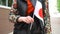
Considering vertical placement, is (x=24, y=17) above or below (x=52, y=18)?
above

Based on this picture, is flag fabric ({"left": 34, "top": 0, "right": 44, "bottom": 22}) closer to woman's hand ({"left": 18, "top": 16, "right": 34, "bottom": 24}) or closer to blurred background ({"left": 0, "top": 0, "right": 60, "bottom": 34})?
woman's hand ({"left": 18, "top": 16, "right": 34, "bottom": 24})

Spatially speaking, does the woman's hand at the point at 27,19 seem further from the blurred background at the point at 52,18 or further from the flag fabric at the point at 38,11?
the blurred background at the point at 52,18

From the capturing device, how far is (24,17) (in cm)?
120

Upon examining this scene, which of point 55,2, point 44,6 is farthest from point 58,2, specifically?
point 44,6

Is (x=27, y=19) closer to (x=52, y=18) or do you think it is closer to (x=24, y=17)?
(x=24, y=17)

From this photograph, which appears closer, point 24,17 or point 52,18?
point 24,17

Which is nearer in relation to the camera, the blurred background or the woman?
the woman

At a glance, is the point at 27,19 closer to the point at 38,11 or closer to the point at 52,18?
the point at 38,11

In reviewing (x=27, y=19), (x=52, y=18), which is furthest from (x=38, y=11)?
(x=52, y=18)

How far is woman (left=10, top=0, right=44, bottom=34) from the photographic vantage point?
1218 millimetres

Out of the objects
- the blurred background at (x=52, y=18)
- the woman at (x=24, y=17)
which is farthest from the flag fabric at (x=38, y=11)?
the blurred background at (x=52, y=18)

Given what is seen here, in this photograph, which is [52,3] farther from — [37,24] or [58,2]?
[37,24]

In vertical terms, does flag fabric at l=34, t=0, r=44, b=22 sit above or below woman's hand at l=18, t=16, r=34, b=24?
above

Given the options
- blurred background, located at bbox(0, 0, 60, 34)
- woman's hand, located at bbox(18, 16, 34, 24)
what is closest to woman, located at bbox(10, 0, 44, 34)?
woman's hand, located at bbox(18, 16, 34, 24)
